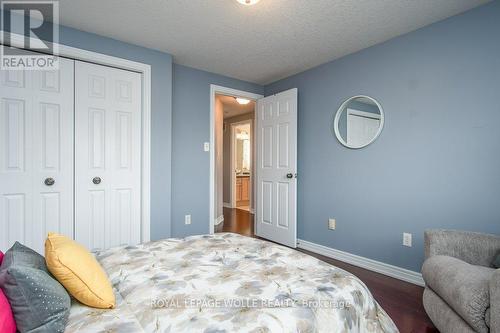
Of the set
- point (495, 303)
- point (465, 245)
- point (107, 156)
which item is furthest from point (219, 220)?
point (495, 303)

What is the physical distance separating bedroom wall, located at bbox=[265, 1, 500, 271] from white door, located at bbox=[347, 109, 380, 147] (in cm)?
10

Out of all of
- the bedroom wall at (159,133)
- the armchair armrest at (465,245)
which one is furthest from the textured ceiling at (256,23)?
the armchair armrest at (465,245)

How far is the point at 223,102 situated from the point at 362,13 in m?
3.49

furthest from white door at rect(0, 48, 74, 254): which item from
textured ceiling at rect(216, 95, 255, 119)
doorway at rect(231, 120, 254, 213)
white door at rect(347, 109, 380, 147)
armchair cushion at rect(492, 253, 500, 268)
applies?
doorway at rect(231, 120, 254, 213)

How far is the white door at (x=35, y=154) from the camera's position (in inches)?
87.4

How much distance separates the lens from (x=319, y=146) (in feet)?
11.1

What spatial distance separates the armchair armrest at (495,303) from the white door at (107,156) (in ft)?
9.18

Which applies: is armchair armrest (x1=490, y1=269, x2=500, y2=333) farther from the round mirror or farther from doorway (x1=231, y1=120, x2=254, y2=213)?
doorway (x1=231, y1=120, x2=254, y2=213)

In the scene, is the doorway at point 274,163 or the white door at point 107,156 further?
the doorway at point 274,163

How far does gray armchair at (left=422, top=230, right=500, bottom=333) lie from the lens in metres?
1.26

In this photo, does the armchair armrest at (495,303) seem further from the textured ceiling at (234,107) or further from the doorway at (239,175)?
the doorway at (239,175)

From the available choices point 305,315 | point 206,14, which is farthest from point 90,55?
point 305,315

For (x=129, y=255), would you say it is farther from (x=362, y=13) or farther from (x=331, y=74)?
(x=331, y=74)

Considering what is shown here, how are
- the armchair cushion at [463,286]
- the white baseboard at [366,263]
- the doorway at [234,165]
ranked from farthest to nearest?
the doorway at [234,165]
the white baseboard at [366,263]
the armchair cushion at [463,286]
